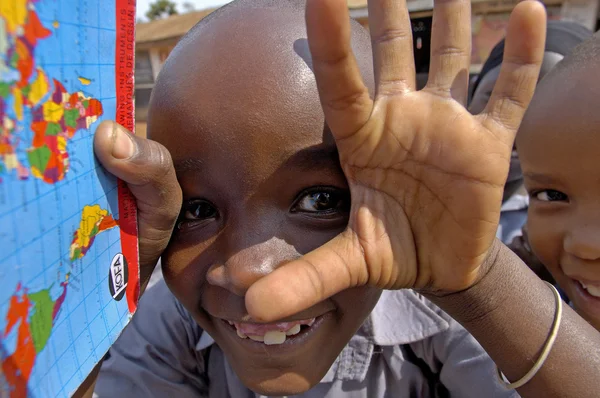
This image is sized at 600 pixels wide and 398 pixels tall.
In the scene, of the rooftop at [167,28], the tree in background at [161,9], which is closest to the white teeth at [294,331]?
the rooftop at [167,28]

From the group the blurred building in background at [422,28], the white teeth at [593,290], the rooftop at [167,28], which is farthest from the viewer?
the rooftop at [167,28]

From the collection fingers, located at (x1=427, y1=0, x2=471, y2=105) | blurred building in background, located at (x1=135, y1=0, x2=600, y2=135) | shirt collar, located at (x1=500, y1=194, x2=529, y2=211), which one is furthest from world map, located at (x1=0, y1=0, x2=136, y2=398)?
shirt collar, located at (x1=500, y1=194, x2=529, y2=211)

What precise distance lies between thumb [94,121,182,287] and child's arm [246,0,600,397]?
0.29m

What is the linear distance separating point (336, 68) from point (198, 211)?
0.48 meters

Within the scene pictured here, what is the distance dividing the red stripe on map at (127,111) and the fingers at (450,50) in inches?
20.9

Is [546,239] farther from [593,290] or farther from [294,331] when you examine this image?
[294,331]

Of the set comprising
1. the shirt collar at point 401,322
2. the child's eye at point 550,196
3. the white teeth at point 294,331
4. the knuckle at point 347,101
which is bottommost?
the shirt collar at point 401,322

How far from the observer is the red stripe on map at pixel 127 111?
2.62 ft

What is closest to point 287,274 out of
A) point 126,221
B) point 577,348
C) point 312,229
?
point 312,229

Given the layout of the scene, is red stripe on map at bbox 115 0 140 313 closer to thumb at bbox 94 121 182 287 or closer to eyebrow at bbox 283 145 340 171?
thumb at bbox 94 121 182 287

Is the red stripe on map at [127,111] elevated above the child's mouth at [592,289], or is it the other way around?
the red stripe on map at [127,111]

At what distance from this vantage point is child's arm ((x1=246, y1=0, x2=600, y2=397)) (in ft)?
2.58

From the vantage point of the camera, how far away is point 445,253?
0.91 m

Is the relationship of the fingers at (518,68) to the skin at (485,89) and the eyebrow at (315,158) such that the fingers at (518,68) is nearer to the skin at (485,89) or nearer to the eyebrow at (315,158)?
the eyebrow at (315,158)
